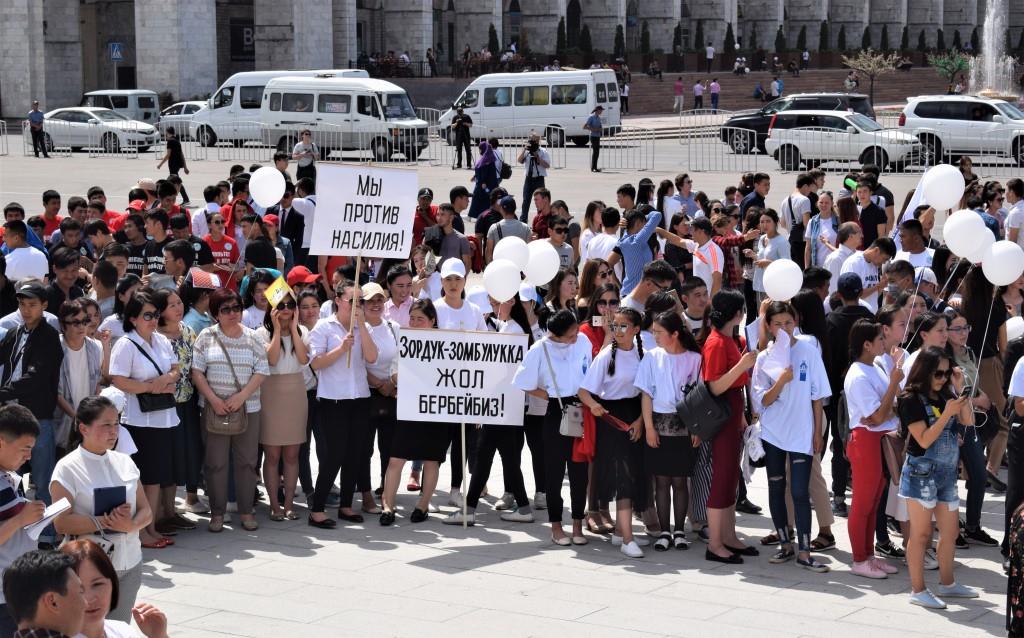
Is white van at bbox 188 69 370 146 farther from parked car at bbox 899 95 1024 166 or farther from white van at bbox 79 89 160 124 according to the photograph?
parked car at bbox 899 95 1024 166

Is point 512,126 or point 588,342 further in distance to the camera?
point 512,126

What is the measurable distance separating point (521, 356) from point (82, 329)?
283 cm

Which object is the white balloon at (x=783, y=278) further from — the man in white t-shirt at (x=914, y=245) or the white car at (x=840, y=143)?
the white car at (x=840, y=143)

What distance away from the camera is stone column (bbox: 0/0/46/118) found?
164 ft

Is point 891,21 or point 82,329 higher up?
point 891,21

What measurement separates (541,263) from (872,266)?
132 inches

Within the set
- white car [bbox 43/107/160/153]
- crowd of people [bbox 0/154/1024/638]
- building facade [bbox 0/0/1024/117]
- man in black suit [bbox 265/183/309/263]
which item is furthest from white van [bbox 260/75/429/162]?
crowd of people [bbox 0/154/1024/638]

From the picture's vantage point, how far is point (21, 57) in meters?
50.1

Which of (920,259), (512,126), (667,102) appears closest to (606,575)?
(920,259)

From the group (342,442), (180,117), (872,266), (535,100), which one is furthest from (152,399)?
(180,117)

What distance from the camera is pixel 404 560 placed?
9266 mm

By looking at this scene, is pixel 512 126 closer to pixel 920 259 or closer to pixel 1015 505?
pixel 920 259

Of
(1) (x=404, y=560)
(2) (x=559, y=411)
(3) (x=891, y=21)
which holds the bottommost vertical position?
(1) (x=404, y=560)

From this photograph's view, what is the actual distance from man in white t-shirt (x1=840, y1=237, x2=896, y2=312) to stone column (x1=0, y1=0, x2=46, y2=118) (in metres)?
42.7
